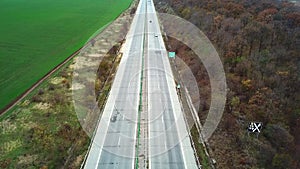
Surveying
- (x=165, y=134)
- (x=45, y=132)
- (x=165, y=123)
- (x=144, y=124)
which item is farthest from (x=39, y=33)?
(x=165, y=134)

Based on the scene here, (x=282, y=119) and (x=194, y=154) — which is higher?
(x=282, y=119)

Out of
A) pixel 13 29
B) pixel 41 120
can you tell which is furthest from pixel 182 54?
pixel 13 29

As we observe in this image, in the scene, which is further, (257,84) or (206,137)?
(257,84)

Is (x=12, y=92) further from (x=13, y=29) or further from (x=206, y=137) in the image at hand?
(x=13, y=29)

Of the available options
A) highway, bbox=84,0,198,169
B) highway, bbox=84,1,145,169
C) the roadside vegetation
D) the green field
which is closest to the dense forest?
highway, bbox=84,0,198,169

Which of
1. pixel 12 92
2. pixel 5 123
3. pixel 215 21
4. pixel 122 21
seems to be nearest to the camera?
pixel 5 123

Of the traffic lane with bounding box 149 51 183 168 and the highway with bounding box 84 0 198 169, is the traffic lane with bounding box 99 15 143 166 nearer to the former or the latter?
the highway with bounding box 84 0 198 169

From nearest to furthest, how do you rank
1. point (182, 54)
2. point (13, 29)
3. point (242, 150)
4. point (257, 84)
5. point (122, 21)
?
point (242, 150) < point (257, 84) < point (182, 54) < point (13, 29) < point (122, 21)
